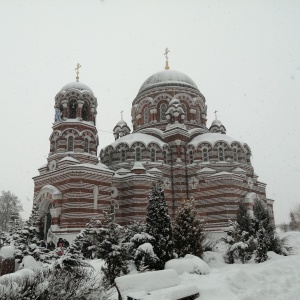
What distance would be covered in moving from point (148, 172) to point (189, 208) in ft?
39.2

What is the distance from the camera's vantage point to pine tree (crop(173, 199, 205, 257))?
16.1 m

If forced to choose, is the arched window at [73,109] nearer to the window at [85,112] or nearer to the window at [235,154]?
the window at [85,112]

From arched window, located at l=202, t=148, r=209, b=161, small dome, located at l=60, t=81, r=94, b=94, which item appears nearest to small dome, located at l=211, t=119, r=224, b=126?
arched window, located at l=202, t=148, r=209, b=161

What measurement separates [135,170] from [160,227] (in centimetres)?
1251

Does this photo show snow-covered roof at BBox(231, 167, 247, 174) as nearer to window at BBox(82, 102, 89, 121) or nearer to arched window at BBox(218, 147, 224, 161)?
arched window at BBox(218, 147, 224, 161)

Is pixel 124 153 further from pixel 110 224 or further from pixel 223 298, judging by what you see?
pixel 223 298

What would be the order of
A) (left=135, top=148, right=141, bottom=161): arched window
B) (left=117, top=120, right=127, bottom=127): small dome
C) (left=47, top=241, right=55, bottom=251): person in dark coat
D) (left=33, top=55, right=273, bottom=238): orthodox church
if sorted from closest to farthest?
(left=47, top=241, right=55, bottom=251): person in dark coat → (left=33, top=55, right=273, bottom=238): orthodox church → (left=135, top=148, right=141, bottom=161): arched window → (left=117, top=120, right=127, bottom=127): small dome

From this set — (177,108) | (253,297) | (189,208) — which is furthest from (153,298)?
(177,108)

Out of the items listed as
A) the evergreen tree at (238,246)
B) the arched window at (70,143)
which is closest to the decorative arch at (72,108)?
the arched window at (70,143)

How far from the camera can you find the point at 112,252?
456 inches

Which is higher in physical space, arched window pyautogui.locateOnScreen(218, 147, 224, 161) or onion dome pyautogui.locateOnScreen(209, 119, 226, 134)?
onion dome pyautogui.locateOnScreen(209, 119, 226, 134)

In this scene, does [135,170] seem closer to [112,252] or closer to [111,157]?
[111,157]

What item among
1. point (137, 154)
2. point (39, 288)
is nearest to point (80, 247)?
point (39, 288)

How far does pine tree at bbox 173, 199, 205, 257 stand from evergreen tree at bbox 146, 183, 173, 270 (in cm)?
129
